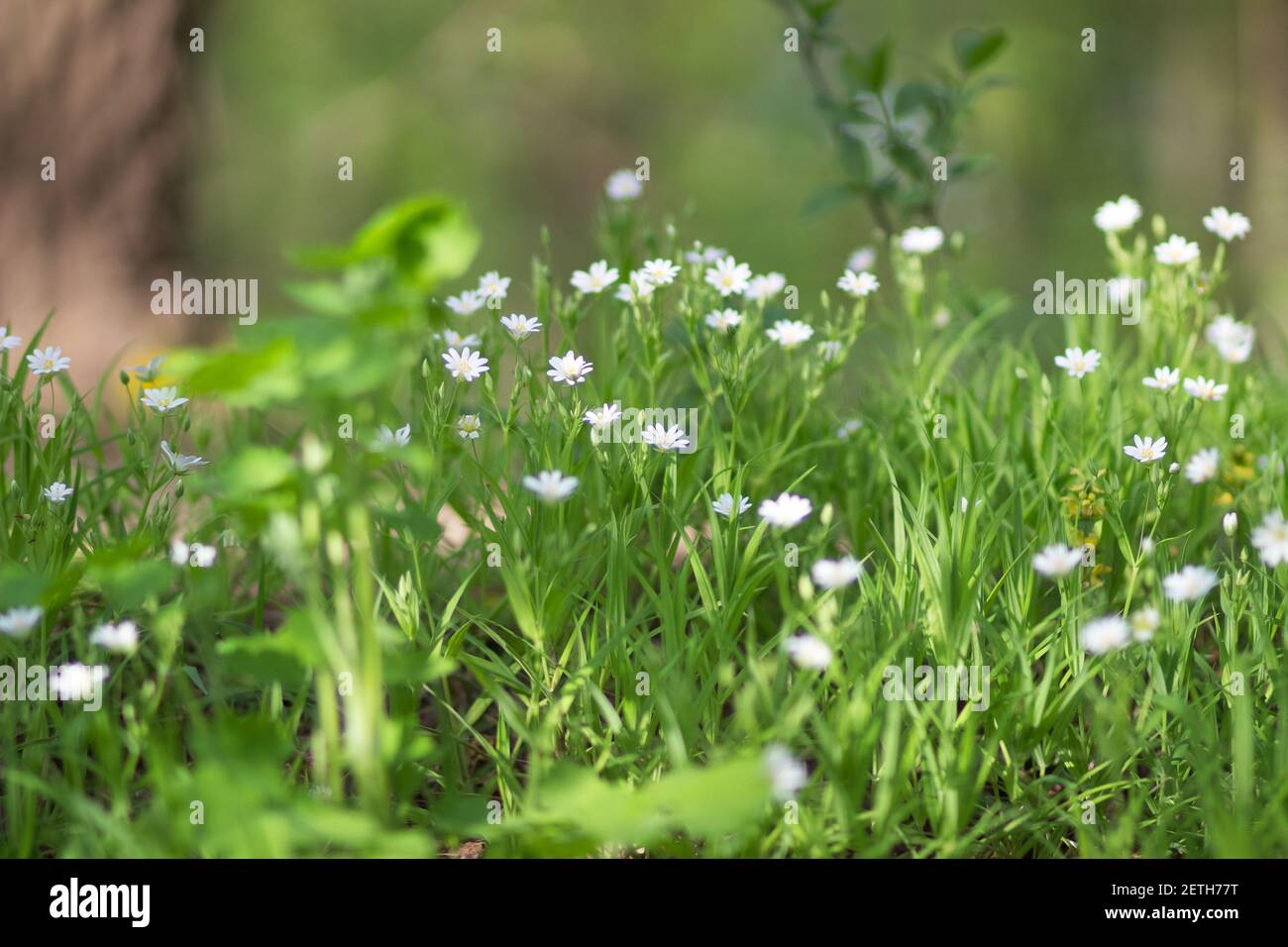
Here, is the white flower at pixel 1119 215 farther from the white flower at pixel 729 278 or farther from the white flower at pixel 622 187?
the white flower at pixel 622 187

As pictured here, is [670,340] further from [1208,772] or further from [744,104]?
[744,104]

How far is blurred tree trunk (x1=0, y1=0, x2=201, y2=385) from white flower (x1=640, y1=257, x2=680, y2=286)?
200 cm

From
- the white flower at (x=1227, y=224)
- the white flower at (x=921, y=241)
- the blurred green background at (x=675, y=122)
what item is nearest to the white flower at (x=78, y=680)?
the white flower at (x=921, y=241)

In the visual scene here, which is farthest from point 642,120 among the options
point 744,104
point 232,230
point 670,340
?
point 670,340

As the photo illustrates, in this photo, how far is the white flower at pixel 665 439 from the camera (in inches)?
66.6

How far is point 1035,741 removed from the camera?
4.75 ft

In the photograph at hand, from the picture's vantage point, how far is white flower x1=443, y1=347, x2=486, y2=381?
6.04ft

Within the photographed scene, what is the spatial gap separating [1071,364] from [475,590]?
1.29 metres

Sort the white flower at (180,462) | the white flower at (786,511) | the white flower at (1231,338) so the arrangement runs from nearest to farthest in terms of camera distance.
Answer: the white flower at (786,511)
the white flower at (180,462)
the white flower at (1231,338)

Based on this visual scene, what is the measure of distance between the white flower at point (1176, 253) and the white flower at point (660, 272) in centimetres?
112

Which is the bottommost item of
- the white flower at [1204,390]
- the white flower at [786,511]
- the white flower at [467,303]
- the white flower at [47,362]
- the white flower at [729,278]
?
the white flower at [786,511]

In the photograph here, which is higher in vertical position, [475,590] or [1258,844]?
[475,590]

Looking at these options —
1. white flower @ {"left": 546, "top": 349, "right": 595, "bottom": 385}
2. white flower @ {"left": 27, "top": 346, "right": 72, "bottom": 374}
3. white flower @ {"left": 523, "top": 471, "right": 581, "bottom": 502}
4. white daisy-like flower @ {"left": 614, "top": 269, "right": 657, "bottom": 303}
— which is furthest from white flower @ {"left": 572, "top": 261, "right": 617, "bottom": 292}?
white flower @ {"left": 27, "top": 346, "right": 72, "bottom": 374}
